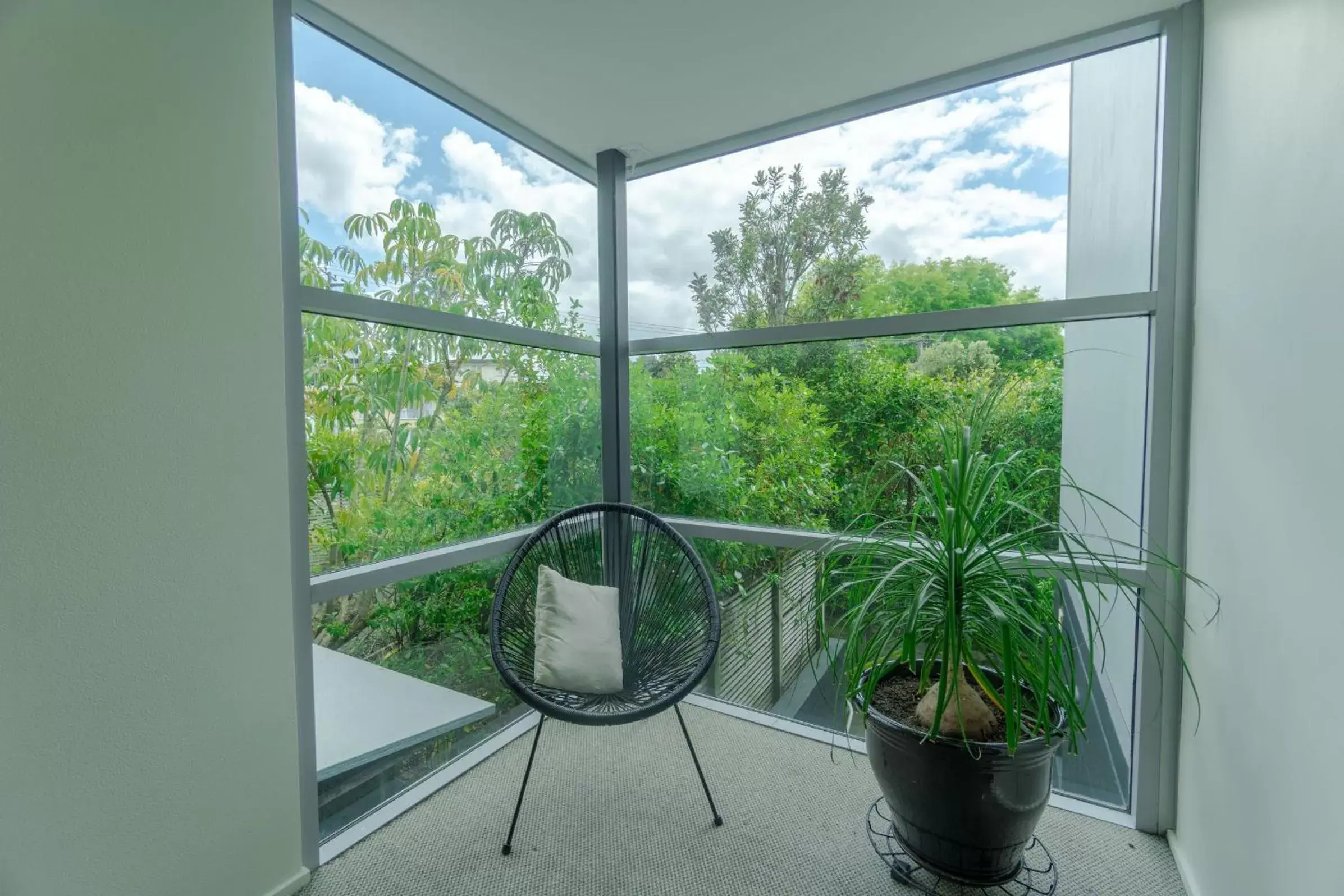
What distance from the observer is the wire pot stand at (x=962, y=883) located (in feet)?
5.03

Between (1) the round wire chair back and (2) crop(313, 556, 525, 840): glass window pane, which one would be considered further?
(1) the round wire chair back

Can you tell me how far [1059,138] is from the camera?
193 cm

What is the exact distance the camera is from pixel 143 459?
1274 mm

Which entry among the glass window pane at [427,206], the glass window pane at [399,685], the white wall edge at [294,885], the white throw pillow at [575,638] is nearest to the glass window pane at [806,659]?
the white throw pillow at [575,638]

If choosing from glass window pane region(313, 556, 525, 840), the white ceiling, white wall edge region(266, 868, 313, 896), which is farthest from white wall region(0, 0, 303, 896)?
the white ceiling

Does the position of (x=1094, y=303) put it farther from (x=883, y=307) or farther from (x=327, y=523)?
(x=327, y=523)

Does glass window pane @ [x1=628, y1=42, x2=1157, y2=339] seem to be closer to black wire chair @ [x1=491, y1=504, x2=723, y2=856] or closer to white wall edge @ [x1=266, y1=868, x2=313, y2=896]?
black wire chair @ [x1=491, y1=504, x2=723, y2=856]

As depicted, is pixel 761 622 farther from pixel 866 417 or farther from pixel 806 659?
pixel 866 417

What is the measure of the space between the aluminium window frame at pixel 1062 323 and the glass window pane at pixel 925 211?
67 mm

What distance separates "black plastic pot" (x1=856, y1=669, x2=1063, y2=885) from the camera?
1375mm

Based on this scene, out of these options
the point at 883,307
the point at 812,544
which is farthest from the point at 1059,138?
the point at 812,544

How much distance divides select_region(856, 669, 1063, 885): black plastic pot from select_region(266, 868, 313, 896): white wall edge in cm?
157

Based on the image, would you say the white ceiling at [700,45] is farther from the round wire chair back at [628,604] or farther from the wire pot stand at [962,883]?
the wire pot stand at [962,883]

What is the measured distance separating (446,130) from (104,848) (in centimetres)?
217
